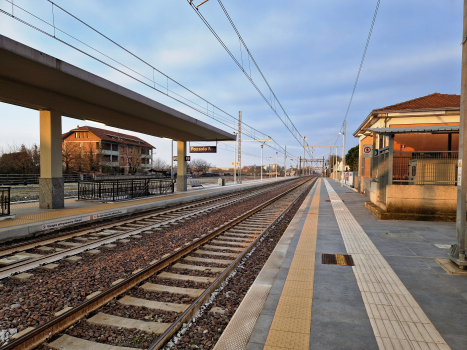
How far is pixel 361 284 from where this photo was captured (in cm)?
454

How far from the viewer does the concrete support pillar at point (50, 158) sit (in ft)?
39.6

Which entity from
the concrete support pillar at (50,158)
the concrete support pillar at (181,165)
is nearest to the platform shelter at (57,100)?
the concrete support pillar at (50,158)

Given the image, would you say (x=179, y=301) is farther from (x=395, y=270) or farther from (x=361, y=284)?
(x=395, y=270)

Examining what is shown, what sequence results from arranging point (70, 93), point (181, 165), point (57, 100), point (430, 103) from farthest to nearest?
point (181, 165)
point (430, 103)
point (57, 100)
point (70, 93)

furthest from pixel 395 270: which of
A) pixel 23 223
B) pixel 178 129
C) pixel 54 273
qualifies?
pixel 178 129

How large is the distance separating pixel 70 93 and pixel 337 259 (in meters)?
11.5

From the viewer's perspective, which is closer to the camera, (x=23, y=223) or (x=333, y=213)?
(x=23, y=223)

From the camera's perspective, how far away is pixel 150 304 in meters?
4.10

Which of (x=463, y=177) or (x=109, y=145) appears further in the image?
(x=109, y=145)

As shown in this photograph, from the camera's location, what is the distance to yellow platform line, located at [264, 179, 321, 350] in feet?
9.81

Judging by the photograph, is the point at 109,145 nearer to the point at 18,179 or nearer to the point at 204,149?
the point at 18,179

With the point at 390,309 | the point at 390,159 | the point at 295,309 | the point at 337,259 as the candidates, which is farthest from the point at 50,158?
the point at 390,159

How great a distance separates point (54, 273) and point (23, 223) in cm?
480

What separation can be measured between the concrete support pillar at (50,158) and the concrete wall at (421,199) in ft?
44.1
